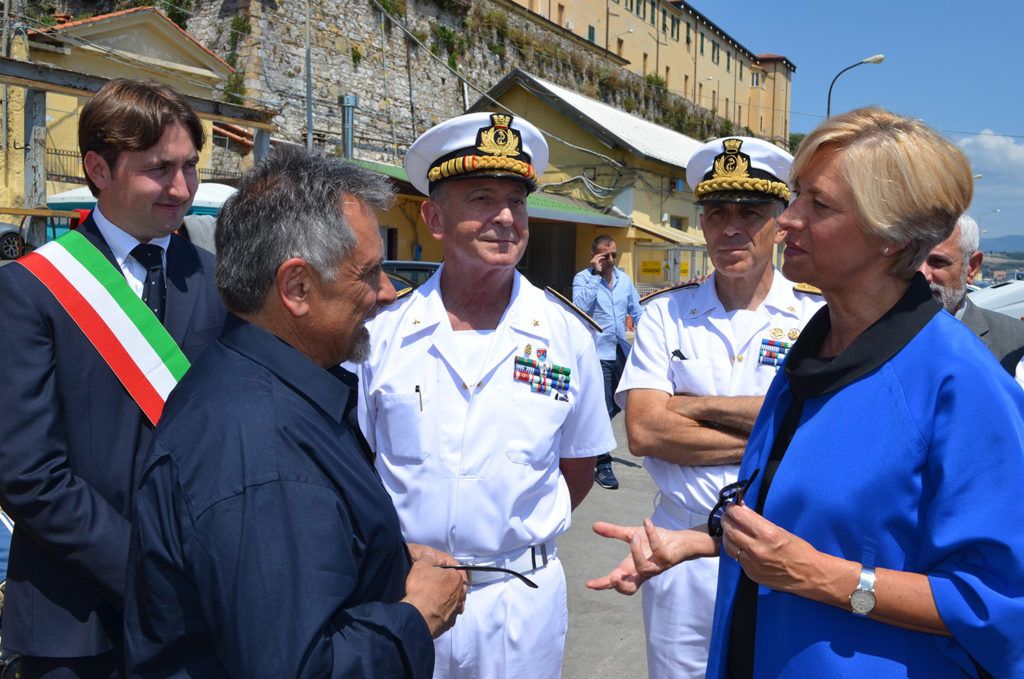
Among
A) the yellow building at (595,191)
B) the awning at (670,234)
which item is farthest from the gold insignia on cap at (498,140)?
the awning at (670,234)

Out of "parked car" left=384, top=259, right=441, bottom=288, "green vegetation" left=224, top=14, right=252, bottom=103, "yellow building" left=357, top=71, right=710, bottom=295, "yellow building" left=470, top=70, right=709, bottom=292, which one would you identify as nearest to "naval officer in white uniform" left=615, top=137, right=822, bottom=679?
"parked car" left=384, top=259, right=441, bottom=288

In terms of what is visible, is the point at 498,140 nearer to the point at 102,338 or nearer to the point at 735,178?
the point at 735,178

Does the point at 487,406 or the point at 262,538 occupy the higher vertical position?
the point at 487,406

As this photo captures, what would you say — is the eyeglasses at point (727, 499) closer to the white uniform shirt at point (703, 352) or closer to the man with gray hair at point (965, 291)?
the white uniform shirt at point (703, 352)

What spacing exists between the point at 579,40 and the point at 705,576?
35.1 m

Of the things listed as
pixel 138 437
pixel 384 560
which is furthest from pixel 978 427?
pixel 138 437

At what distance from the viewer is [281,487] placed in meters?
1.20

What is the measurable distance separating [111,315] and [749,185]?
1.96 m

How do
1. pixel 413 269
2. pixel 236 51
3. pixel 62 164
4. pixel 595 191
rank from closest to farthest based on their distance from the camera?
pixel 413 269
pixel 62 164
pixel 236 51
pixel 595 191

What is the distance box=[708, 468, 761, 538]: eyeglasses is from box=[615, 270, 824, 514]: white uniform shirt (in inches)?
21.9

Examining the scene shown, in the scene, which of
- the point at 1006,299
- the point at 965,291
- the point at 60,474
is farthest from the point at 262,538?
the point at 1006,299

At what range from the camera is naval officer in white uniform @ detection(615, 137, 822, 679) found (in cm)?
237

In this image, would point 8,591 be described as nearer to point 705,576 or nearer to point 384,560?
point 384,560

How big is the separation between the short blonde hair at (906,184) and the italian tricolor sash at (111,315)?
1.72 meters
